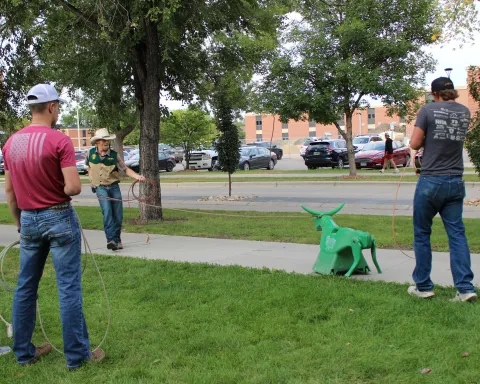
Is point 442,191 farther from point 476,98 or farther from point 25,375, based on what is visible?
point 476,98

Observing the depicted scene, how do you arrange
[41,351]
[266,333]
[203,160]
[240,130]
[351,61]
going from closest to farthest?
[41,351]
[266,333]
[351,61]
[203,160]
[240,130]

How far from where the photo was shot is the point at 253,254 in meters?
7.98

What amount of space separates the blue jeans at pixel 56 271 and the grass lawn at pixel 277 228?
5.25 metres

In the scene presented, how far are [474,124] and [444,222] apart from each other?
6338mm

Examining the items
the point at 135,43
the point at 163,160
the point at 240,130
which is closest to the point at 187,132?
the point at 163,160

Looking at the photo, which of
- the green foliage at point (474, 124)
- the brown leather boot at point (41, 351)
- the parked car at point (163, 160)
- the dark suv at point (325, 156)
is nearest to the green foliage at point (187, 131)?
the parked car at point (163, 160)

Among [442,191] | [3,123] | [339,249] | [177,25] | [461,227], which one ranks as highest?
[177,25]

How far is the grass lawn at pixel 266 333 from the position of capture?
3.81m

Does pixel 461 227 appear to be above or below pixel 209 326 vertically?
above

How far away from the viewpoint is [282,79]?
74.0ft

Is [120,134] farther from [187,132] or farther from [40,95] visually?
[40,95]

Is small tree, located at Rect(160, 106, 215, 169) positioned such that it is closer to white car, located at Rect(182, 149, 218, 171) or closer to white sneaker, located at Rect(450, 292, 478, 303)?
white car, located at Rect(182, 149, 218, 171)

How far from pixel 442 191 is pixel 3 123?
1276 centimetres

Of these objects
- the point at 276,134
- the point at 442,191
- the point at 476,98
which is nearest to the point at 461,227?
the point at 442,191
